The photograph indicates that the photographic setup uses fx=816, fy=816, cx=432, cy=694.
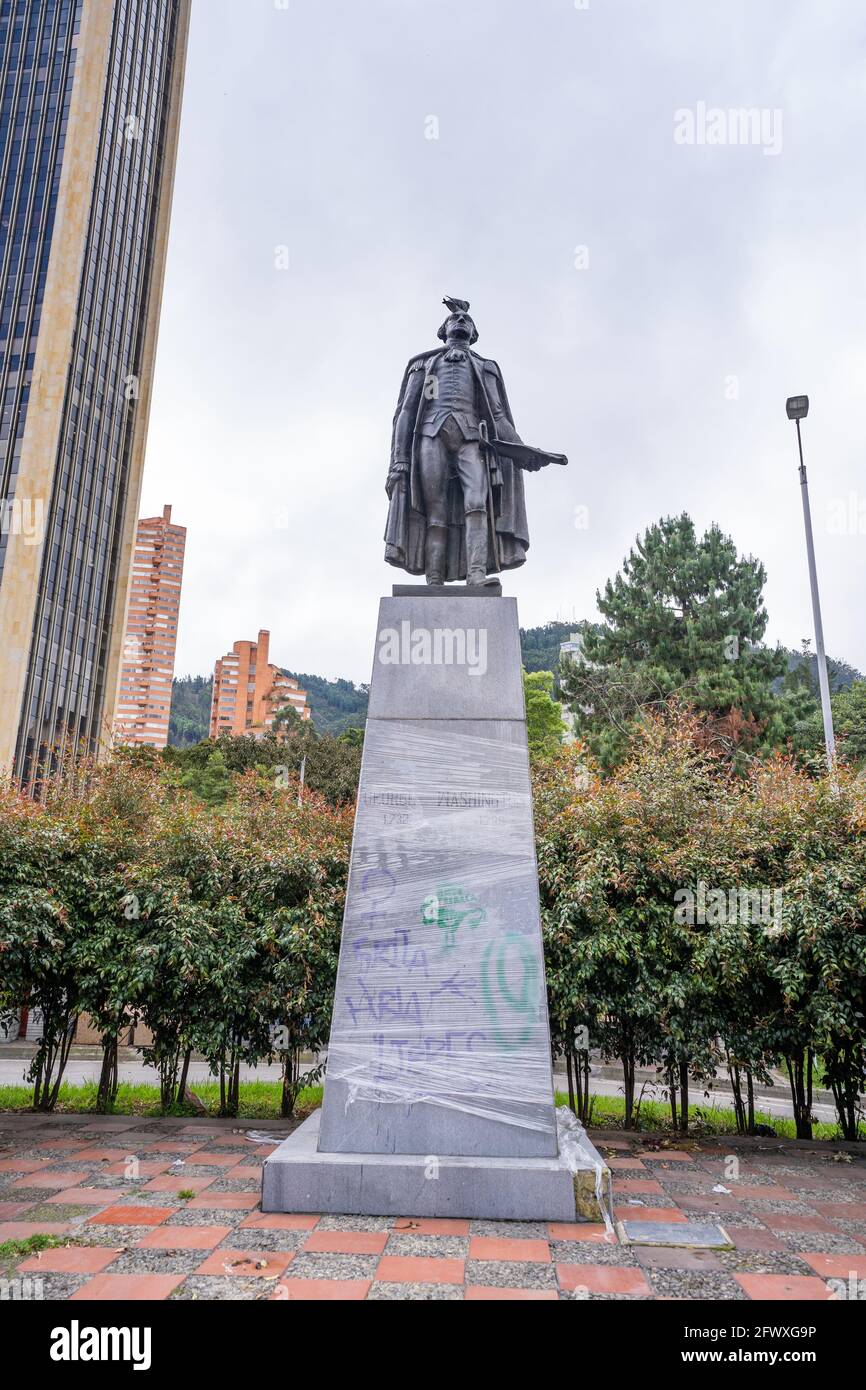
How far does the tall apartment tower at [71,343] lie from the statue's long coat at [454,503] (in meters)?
34.1

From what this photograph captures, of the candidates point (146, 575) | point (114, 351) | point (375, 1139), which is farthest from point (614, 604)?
point (146, 575)

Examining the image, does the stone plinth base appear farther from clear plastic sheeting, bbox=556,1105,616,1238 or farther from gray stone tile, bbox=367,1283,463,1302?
gray stone tile, bbox=367,1283,463,1302

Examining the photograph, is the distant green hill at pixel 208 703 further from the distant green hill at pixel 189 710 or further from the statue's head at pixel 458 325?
the statue's head at pixel 458 325

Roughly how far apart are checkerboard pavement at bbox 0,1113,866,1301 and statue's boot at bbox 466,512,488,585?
11.9 feet

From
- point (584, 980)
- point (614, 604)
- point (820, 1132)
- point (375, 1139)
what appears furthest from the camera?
point (614, 604)

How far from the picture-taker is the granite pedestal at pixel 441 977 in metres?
3.88

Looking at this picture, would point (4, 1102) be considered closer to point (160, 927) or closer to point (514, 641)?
point (160, 927)

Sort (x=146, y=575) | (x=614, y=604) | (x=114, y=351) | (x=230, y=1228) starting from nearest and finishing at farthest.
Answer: (x=230, y=1228) < (x=614, y=604) < (x=114, y=351) < (x=146, y=575)

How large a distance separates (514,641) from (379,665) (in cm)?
86

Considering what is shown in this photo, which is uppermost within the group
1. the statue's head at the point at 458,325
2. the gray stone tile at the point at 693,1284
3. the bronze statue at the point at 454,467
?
the statue's head at the point at 458,325

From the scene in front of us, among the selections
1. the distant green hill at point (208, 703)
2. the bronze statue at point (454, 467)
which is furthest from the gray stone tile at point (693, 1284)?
the distant green hill at point (208, 703)

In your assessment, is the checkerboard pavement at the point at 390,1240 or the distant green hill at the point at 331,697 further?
the distant green hill at the point at 331,697

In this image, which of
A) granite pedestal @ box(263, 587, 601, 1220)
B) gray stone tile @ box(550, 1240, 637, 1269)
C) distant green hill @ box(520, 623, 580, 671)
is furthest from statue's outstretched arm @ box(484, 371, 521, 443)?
distant green hill @ box(520, 623, 580, 671)

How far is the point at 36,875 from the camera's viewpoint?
20.3 ft
